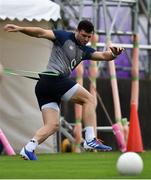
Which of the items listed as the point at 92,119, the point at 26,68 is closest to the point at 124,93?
the point at 26,68

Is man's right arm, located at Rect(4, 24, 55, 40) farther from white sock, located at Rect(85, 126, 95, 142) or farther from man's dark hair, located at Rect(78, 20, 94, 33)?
white sock, located at Rect(85, 126, 95, 142)

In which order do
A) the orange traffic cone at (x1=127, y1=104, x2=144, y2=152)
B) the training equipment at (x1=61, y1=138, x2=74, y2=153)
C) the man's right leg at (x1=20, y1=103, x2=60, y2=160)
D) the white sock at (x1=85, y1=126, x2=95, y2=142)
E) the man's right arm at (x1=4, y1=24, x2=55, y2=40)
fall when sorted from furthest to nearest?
the training equipment at (x1=61, y1=138, x2=74, y2=153), the orange traffic cone at (x1=127, y1=104, x2=144, y2=152), the white sock at (x1=85, y1=126, x2=95, y2=142), the man's right leg at (x1=20, y1=103, x2=60, y2=160), the man's right arm at (x1=4, y1=24, x2=55, y2=40)

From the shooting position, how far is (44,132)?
13.0 m

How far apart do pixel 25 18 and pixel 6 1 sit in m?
0.45

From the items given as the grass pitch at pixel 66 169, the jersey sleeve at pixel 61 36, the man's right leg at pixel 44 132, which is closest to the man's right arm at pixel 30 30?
the jersey sleeve at pixel 61 36

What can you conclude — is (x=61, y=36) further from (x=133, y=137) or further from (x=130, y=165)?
(x=130, y=165)

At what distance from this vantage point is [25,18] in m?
15.9

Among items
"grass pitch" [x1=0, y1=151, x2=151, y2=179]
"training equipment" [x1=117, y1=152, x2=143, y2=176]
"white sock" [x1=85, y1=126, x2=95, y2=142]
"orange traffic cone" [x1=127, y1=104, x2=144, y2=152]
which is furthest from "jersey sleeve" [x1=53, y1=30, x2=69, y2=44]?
"training equipment" [x1=117, y1=152, x2=143, y2=176]

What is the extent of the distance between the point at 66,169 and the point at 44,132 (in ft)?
6.34

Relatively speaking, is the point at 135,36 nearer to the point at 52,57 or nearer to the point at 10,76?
the point at 10,76

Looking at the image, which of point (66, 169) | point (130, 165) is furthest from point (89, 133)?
point (130, 165)

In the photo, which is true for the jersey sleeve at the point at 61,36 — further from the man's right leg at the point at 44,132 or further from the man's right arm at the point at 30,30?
the man's right leg at the point at 44,132

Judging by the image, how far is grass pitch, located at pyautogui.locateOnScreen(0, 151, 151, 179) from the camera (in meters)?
9.85

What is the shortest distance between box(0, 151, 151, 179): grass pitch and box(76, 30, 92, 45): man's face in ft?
5.78
